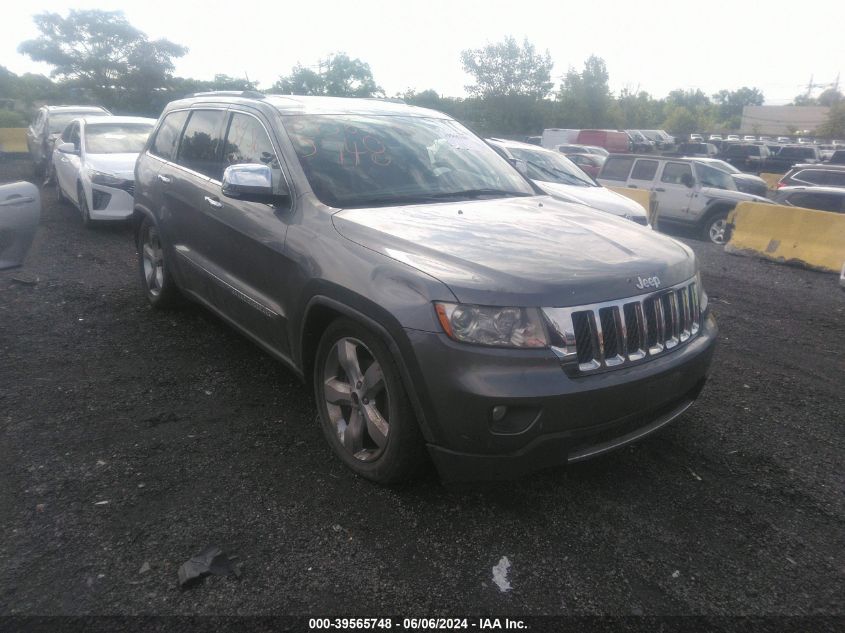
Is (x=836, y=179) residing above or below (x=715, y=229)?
above

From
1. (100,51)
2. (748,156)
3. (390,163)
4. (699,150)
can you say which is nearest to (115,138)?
(390,163)

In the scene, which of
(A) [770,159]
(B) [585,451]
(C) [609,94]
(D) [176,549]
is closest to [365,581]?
(D) [176,549]

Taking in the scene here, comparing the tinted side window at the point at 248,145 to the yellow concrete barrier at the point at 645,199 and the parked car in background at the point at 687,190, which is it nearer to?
the yellow concrete barrier at the point at 645,199

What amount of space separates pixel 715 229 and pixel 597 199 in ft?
15.9

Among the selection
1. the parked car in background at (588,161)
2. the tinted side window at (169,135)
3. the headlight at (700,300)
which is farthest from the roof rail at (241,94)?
the parked car in background at (588,161)

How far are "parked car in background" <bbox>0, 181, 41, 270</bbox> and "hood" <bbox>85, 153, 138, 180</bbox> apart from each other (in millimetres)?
4628

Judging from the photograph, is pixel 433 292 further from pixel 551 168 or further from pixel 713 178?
pixel 713 178

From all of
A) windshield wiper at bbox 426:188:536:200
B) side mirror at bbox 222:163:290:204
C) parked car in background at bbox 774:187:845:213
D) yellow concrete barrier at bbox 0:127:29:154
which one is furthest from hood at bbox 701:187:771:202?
yellow concrete barrier at bbox 0:127:29:154

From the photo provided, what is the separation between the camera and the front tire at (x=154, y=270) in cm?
546

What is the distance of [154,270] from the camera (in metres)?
5.74

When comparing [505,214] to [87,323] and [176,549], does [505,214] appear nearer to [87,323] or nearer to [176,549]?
[176,549]

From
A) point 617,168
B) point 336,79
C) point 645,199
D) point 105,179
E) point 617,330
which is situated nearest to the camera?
point 617,330

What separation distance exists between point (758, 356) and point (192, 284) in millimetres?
4422

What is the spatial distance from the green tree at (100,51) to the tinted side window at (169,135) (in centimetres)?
4670
